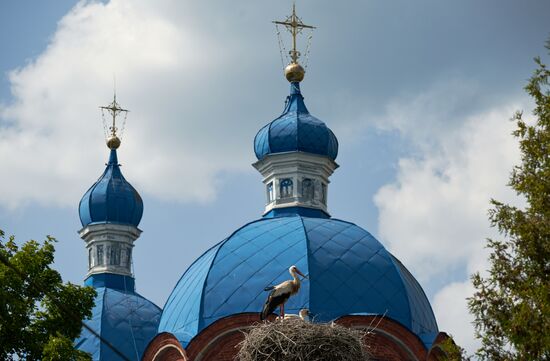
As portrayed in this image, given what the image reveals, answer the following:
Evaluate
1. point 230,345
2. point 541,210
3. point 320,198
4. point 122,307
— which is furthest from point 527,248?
point 122,307

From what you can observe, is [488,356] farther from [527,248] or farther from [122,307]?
[122,307]

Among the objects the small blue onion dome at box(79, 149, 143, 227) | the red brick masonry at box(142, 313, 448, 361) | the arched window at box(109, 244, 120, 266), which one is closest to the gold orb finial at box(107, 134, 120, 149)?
the small blue onion dome at box(79, 149, 143, 227)

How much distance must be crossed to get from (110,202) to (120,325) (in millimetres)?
4507

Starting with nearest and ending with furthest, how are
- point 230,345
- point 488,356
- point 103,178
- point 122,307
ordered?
point 488,356 < point 230,345 < point 122,307 < point 103,178

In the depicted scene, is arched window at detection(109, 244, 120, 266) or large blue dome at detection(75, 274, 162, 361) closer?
large blue dome at detection(75, 274, 162, 361)

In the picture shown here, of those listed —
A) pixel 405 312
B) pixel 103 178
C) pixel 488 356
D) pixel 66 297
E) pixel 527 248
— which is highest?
pixel 103 178

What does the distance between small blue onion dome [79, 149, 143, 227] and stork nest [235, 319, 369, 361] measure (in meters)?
17.2

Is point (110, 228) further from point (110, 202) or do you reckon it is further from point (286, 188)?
point (286, 188)

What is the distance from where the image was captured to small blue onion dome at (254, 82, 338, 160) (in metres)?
27.0

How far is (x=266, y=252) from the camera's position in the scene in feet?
75.5

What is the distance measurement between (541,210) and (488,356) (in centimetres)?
165

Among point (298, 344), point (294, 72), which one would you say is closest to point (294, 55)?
point (294, 72)

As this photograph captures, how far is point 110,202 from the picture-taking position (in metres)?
33.2

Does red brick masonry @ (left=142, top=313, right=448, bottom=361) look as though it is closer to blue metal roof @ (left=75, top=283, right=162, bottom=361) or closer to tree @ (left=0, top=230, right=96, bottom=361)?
tree @ (left=0, top=230, right=96, bottom=361)
